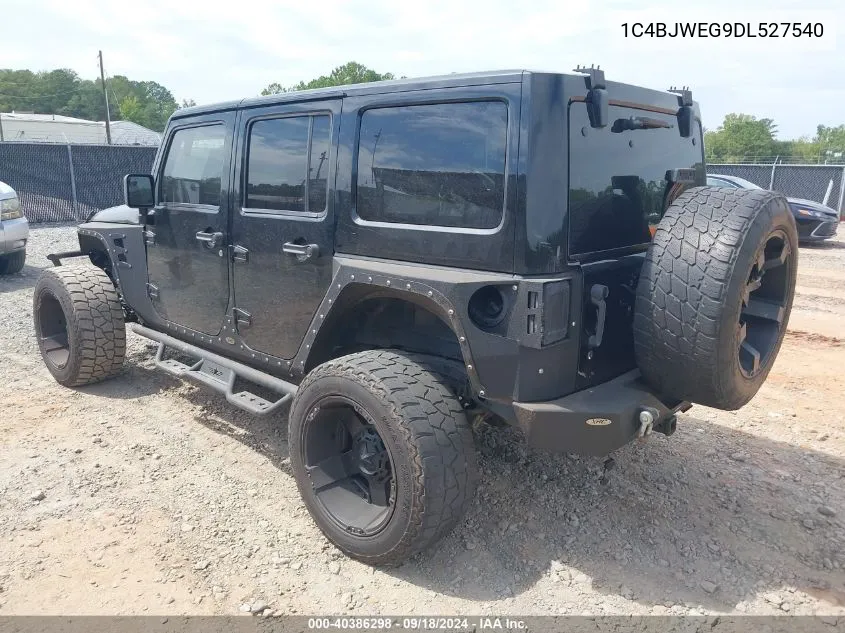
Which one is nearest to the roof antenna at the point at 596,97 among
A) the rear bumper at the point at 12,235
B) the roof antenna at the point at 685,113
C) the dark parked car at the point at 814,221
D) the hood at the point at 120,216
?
the roof antenna at the point at 685,113

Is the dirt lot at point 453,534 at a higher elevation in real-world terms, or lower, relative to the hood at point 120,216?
lower

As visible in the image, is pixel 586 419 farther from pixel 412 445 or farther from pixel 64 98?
pixel 64 98

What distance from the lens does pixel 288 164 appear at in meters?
3.48

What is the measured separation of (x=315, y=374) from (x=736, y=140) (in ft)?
185

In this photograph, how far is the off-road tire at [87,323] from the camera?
185 inches

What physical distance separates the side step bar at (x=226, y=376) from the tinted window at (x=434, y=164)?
1.16 m

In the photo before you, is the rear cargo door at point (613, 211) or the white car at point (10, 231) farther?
the white car at point (10, 231)

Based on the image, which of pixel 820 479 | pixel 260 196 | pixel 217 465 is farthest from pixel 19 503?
pixel 820 479

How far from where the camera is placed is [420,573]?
292cm

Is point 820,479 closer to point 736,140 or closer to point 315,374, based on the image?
point 315,374

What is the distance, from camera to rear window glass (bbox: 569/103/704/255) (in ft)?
8.86

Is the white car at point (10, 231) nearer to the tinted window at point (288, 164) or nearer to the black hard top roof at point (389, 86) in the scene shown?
the black hard top roof at point (389, 86)

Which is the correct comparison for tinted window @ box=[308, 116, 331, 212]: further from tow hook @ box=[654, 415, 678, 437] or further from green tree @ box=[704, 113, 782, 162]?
green tree @ box=[704, 113, 782, 162]

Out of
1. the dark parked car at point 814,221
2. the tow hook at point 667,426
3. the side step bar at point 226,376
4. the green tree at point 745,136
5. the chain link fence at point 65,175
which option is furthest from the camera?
the green tree at point 745,136
